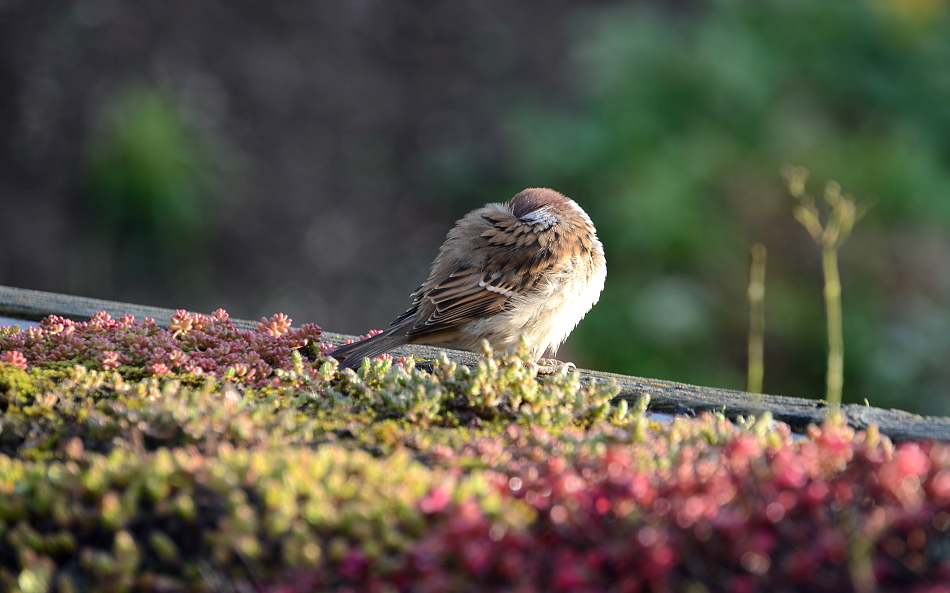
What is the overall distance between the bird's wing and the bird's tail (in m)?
0.18

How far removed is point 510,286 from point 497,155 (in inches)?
204

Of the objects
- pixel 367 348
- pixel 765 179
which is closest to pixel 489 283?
pixel 367 348

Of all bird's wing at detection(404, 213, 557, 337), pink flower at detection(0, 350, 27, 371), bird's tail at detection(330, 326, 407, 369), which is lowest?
pink flower at detection(0, 350, 27, 371)

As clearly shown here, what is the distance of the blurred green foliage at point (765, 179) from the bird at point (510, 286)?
78.7 inches

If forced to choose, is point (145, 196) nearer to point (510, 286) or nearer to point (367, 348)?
point (510, 286)

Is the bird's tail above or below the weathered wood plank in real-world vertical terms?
above

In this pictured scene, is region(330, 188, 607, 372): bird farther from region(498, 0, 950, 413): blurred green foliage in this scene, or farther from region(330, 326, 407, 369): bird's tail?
region(498, 0, 950, 413): blurred green foliage

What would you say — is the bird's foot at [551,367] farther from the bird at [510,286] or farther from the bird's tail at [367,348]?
the bird's tail at [367,348]

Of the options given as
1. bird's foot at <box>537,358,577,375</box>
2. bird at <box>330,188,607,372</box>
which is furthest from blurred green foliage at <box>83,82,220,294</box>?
bird's foot at <box>537,358,577,375</box>

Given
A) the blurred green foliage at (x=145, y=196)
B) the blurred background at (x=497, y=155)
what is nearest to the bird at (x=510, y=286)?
the blurred background at (x=497, y=155)

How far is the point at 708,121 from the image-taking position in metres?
7.01

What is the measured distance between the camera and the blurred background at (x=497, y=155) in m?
6.25

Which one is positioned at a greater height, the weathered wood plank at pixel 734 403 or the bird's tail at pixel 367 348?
the bird's tail at pixel 367 348

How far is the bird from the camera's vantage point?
4.12m
